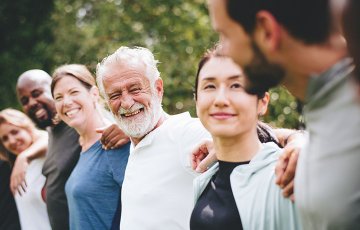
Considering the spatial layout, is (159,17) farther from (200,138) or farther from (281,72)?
(281,72)

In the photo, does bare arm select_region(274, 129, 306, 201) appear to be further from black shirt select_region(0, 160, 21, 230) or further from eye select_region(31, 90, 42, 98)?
black shirt select_region(0, 160, 21, 230)

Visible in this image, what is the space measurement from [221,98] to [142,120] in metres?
0.95

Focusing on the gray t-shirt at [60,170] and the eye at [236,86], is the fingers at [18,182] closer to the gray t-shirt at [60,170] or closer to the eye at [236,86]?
the gray t-shirt at [60,170]

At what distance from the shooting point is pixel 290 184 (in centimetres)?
174

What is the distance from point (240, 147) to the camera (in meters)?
2.31

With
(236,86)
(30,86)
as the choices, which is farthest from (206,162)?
(30,86)

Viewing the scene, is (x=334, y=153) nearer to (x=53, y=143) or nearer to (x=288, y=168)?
(x=288, y=168)

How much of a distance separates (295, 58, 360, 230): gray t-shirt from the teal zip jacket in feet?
1.99

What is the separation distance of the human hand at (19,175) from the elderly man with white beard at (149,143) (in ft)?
5.53

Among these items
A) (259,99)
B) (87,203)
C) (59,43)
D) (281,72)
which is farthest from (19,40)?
(281,72)

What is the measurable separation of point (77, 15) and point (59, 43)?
97cm

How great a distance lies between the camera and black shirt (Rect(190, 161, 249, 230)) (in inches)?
84.4

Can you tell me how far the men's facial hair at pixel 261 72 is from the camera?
1.45m

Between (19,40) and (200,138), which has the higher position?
(19,40)
